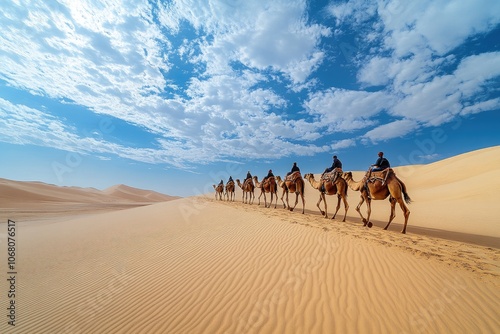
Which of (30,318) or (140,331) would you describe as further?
(30,318)

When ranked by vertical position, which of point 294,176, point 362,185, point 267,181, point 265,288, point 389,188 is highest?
point 267,181

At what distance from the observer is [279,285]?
4922mm

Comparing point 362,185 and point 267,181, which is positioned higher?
point 267,181

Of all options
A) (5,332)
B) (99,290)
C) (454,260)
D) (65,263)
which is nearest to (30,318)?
(5,332)

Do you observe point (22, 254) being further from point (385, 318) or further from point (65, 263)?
point (385, 318)

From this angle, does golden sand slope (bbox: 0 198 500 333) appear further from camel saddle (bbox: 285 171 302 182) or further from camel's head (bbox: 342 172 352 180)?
camel saddle (bbox: 285 171 302 182)

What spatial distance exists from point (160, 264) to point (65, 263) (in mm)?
3710

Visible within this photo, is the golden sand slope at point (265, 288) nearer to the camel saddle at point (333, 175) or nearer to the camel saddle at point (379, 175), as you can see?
the camel saddle at point (379, 175)

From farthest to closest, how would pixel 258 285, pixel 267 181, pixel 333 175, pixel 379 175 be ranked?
1. pixel 267 181
2. pixel 333 175
3. pixel 379 175
4. pixel 258 285

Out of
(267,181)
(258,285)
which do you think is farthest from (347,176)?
(258,285)

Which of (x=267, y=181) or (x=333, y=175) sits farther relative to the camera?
(x=267, y=181)

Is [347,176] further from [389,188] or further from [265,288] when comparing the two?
[265,288]

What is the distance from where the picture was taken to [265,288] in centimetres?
487

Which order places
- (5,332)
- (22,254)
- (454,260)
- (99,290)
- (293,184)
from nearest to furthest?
(5,332), (99,290), (454,260), (22,254), (293,184)
